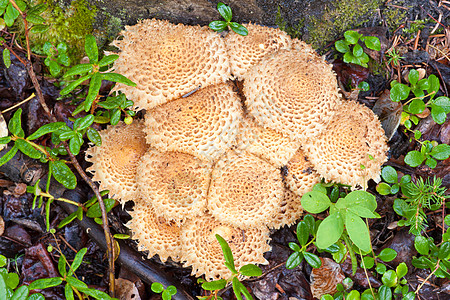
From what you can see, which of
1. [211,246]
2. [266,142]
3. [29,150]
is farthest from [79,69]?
[211,246]

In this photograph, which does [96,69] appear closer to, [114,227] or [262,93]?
[262,93]

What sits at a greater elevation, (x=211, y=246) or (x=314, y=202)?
(x=314, y=202)

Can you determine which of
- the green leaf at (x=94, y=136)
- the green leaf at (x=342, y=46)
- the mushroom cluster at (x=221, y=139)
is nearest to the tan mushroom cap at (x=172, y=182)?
the mushroom cluster at (x=221, y=139)

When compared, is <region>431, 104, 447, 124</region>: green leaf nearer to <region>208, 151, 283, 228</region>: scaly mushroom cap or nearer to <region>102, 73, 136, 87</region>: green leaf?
<region>208, 151, 283, 228</region>: scaly mushroom cap

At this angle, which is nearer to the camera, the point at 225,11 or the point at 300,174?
the point at 225,11

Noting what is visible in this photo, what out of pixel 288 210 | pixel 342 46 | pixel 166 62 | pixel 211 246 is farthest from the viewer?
pixel 342 46

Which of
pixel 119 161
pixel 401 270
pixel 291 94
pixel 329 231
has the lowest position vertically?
pixel 401 270

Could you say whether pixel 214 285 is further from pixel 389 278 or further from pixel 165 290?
pixel 389 278

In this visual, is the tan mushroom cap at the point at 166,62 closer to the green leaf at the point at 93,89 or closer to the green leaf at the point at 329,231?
the green leaf at the point at 93,89
